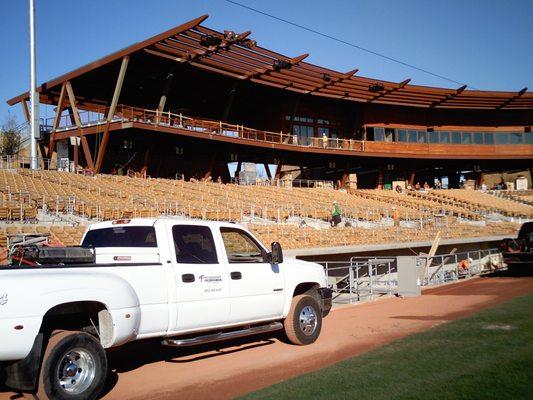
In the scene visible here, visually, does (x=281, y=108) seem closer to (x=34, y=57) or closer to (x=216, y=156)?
(x=216, y=156)

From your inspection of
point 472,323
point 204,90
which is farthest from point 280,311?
point 204,90

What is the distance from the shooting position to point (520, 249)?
64.6 ft


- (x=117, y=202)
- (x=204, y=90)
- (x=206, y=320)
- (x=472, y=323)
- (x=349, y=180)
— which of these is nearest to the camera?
(x=206, y=320)

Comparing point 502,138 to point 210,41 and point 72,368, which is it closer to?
point 210,41

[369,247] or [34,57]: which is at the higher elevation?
[34,57]

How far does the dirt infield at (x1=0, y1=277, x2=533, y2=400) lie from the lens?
6309 mm

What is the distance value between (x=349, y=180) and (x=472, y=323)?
39.6 meters

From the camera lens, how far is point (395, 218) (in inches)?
1244

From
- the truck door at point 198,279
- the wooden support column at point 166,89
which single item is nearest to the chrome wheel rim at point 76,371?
the truck door at point 198,279

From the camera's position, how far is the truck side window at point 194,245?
720 cm

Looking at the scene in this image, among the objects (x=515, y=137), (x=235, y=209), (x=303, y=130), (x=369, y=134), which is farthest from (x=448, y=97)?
(x=235, y=209)

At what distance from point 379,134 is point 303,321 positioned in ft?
143

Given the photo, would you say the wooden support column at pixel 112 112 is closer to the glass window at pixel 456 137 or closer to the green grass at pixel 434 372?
the green grass at pixel 434 372

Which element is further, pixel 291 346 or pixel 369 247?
pixel 369 247
